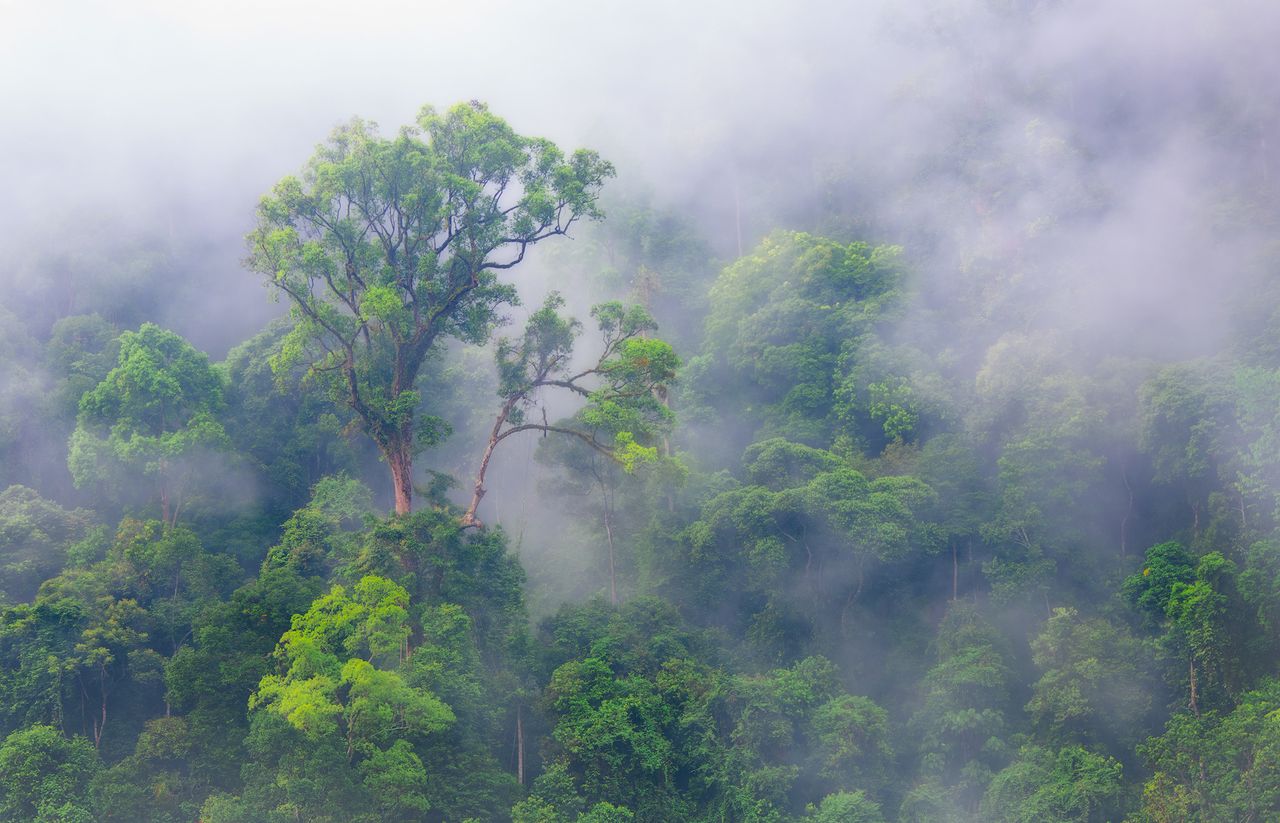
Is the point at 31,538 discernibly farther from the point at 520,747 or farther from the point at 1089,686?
the point at 1089,686

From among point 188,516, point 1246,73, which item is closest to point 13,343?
point 188,516

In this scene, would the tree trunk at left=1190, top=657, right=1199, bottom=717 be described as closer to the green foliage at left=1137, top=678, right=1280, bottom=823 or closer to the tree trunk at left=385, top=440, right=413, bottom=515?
the green foliage at left=1137, top=678, right=1280, bottom=823

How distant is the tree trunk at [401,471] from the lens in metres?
24.4

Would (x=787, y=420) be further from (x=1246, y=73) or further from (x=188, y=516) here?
(x=1246, y=73)

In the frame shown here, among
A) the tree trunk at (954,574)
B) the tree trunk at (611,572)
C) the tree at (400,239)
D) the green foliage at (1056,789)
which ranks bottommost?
the green foliage at (1056,789)

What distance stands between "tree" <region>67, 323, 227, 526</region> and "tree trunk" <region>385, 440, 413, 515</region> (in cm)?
447

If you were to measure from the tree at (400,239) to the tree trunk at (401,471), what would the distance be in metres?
0.02

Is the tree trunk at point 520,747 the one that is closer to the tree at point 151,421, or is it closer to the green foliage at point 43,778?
the green foliage at point 43,778

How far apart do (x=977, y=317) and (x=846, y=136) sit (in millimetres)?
10119

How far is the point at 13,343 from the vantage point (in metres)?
29.7

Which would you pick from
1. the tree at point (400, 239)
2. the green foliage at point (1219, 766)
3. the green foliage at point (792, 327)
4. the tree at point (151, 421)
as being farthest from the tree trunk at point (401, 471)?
the green foliage at point (1219, 766)

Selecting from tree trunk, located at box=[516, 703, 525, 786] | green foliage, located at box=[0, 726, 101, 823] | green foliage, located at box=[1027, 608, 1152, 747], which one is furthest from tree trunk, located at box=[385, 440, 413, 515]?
green foliage, located at box=[1027, 608, 1152, 747]

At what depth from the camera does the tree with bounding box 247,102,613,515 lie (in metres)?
23.9

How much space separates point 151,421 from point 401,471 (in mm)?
5987
